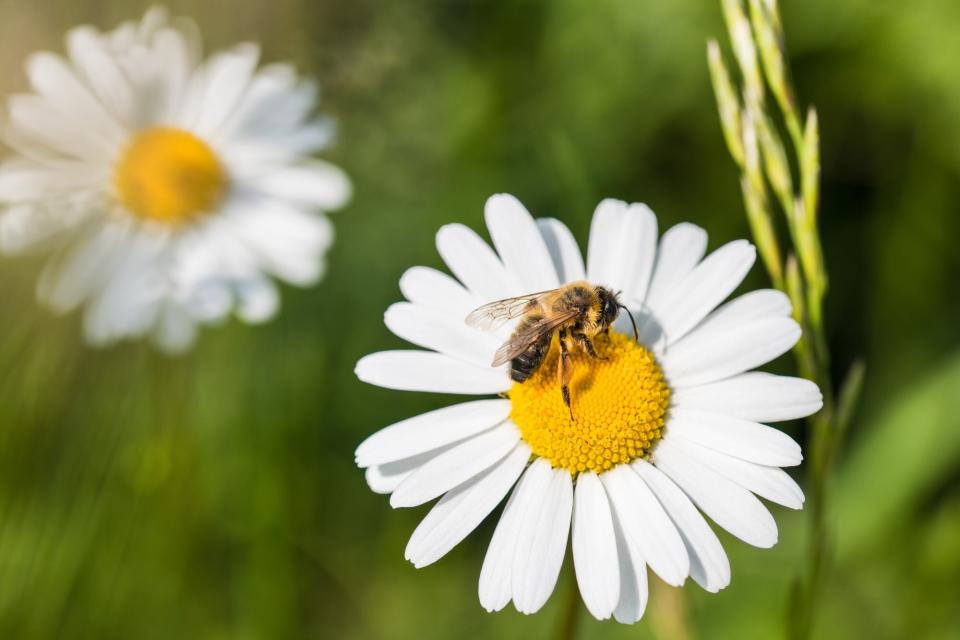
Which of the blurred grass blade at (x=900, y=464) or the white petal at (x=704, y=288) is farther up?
the white petal at (x=704, y=288)

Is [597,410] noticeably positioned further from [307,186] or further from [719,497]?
[307,186]

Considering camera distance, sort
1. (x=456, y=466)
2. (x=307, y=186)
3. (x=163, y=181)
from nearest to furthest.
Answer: (x=456, y=466) → (x=163, y=181) → (x=307, y=186)

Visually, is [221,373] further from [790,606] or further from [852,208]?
[852,208]

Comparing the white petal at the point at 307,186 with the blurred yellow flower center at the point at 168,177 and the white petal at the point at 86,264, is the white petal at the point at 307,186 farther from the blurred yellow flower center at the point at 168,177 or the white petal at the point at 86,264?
the white petal at the point at 86,264

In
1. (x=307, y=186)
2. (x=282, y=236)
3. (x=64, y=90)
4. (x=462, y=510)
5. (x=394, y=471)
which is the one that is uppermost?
(x=64, y=90)

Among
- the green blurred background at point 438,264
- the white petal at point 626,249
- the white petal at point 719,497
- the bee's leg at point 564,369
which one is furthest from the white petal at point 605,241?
the green blurred background at point 438,264

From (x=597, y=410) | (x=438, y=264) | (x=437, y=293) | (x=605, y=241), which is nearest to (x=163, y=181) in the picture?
(x=438, y=264)

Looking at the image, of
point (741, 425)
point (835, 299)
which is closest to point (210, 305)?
point (741, 425)
